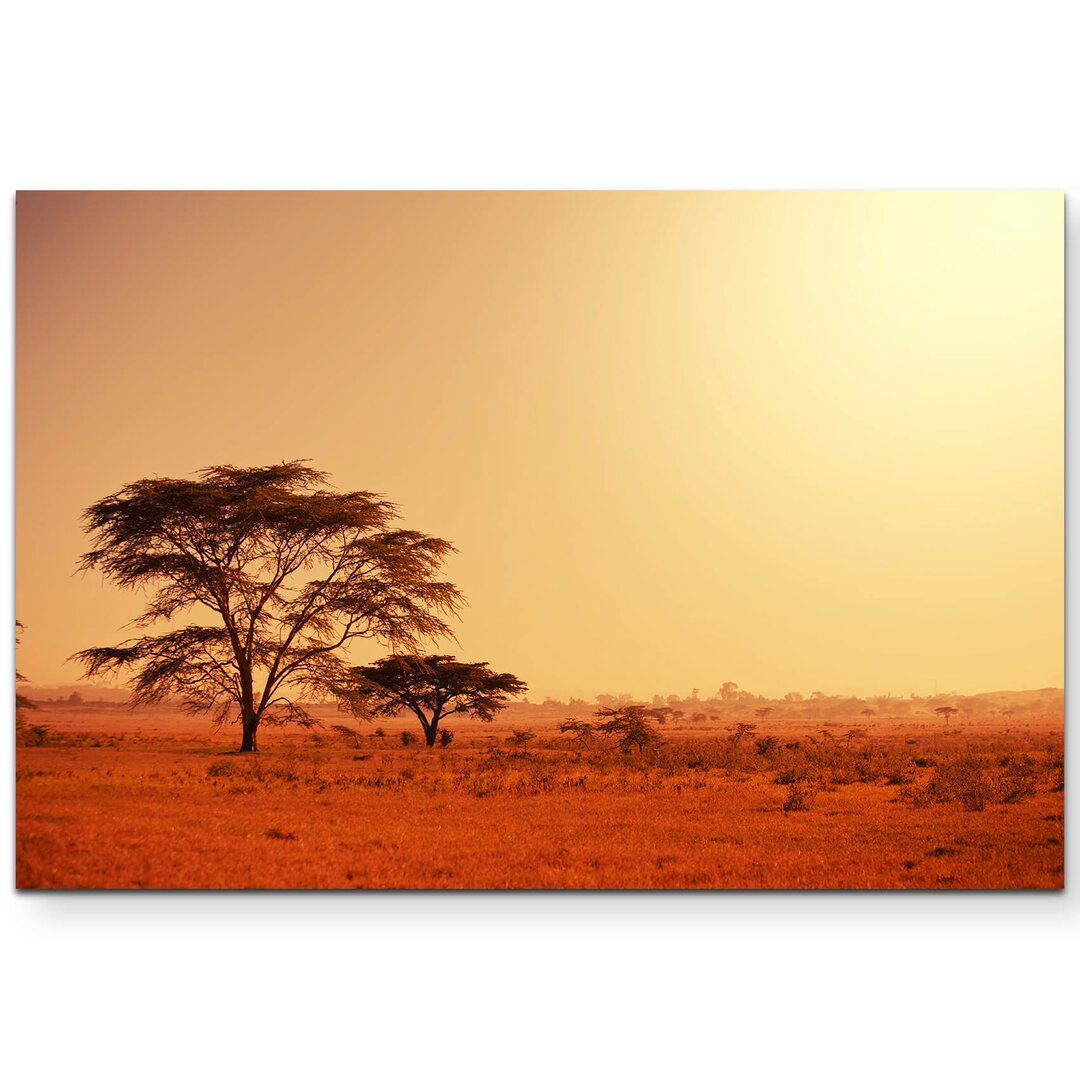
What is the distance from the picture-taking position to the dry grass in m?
5.66

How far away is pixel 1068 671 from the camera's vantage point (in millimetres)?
5789

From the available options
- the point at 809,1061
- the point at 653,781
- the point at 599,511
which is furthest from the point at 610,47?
the point at 809,1061

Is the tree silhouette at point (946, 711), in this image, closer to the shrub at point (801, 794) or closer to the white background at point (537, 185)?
the white background at point (537, 185)

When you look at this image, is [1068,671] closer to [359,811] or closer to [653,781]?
[653,781]

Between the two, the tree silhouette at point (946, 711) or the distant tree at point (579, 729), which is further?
the distant tree at point (579, 729)

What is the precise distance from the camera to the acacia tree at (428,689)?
6.20m

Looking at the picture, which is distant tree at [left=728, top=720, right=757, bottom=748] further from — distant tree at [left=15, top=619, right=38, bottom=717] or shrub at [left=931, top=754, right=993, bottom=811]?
distant tree at [left=15, top=619, right=38, bottom=717]

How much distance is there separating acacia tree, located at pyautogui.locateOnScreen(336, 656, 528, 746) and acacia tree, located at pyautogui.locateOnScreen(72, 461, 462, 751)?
0.55ft

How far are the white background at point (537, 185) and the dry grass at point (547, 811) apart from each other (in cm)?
18

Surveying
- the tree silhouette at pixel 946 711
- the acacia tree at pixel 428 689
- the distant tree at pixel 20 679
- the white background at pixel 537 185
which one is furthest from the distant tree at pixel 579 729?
the distant tree at pixel 20 679

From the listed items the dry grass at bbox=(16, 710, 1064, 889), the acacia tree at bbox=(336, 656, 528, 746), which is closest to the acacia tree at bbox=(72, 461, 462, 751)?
the acacia tree at bbox=(336, 656, 528, 746)

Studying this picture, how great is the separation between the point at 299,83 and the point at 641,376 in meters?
3.08

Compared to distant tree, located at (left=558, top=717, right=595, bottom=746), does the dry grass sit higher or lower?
lower

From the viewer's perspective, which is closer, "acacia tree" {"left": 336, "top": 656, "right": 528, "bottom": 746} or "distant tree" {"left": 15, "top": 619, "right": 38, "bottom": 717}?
"distant tree" {"left": 15, "top": 619, "right": 38, "bottom": 717}
